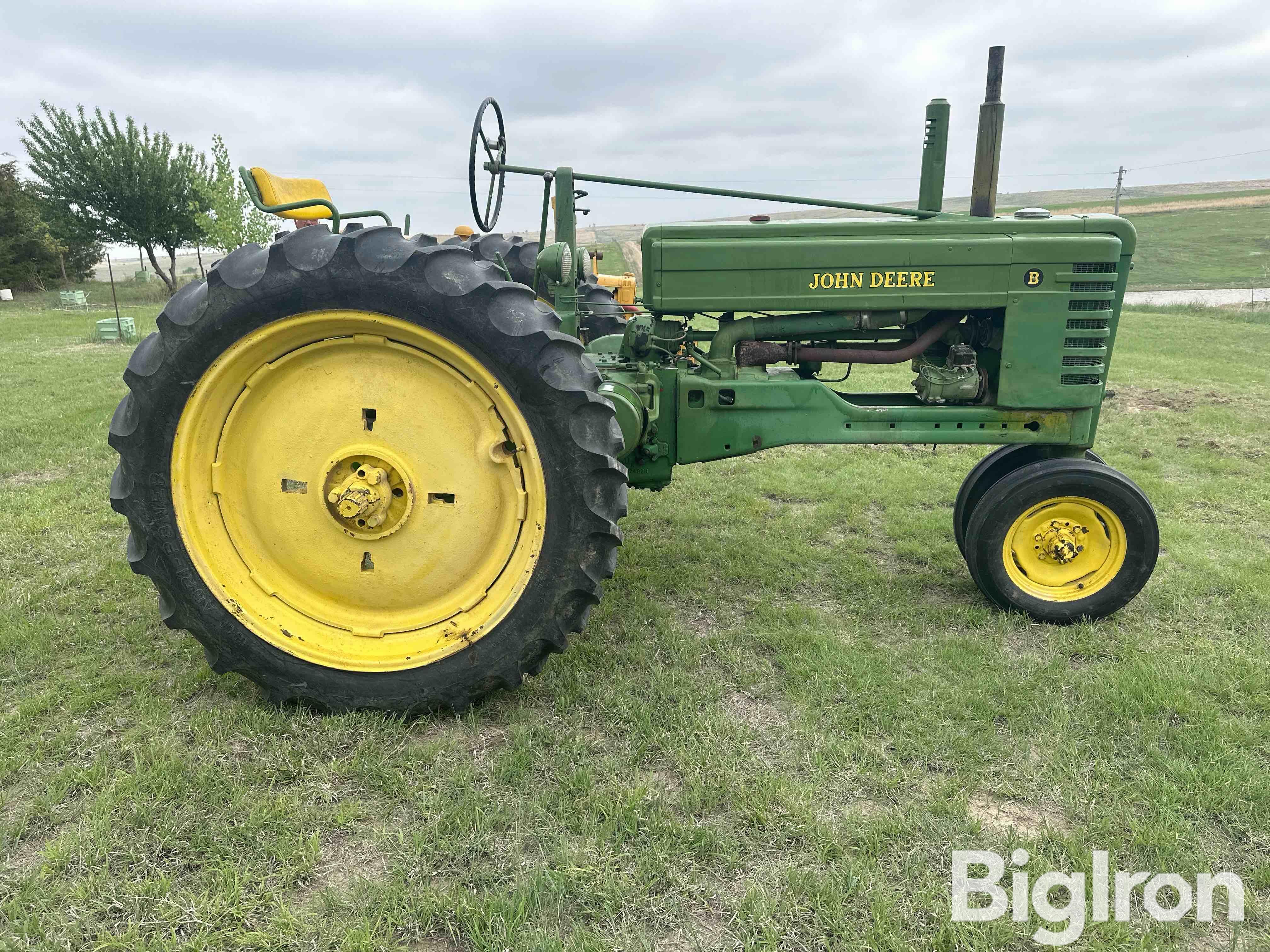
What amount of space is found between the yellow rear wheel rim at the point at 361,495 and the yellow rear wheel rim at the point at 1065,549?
2044 millimetres

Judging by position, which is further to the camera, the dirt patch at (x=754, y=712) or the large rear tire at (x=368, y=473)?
the dirt patch at (x=754, y=712)

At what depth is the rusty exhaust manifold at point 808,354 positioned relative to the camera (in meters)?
3.44

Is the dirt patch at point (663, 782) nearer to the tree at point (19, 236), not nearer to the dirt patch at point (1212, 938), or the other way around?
the dirt patch at point (1212, 938)

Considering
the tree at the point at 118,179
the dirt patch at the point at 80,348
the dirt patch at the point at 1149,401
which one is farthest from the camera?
the tree at the point at 118,179

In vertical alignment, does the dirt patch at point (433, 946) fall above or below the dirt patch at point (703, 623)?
below

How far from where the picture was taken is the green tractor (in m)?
2.42

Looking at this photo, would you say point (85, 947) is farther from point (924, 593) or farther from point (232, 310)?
point (924, 593)

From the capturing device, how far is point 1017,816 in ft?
7.09

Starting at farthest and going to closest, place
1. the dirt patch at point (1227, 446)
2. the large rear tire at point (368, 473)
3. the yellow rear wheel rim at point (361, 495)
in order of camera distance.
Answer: the dirt patch at point (1227, 446) < the yellow rear wheel rim at point (361, 495) < the large rear tire at point (368, 473)

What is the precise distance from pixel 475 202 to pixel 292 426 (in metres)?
1.96

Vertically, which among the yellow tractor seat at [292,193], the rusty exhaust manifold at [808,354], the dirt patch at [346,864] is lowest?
the dirt patch at [346,864]

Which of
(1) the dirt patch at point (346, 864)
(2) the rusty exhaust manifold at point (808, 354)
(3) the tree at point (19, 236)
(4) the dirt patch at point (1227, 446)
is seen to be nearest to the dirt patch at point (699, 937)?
(1) the dirt patch at point (346, 864)

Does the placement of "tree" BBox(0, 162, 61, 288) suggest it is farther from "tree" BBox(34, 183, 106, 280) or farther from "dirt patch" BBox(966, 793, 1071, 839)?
"dirt patch" BBox(966, 793, 1071, 839)

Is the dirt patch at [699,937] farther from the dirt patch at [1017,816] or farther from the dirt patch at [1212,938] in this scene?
the dirt patch at [1212,938]
